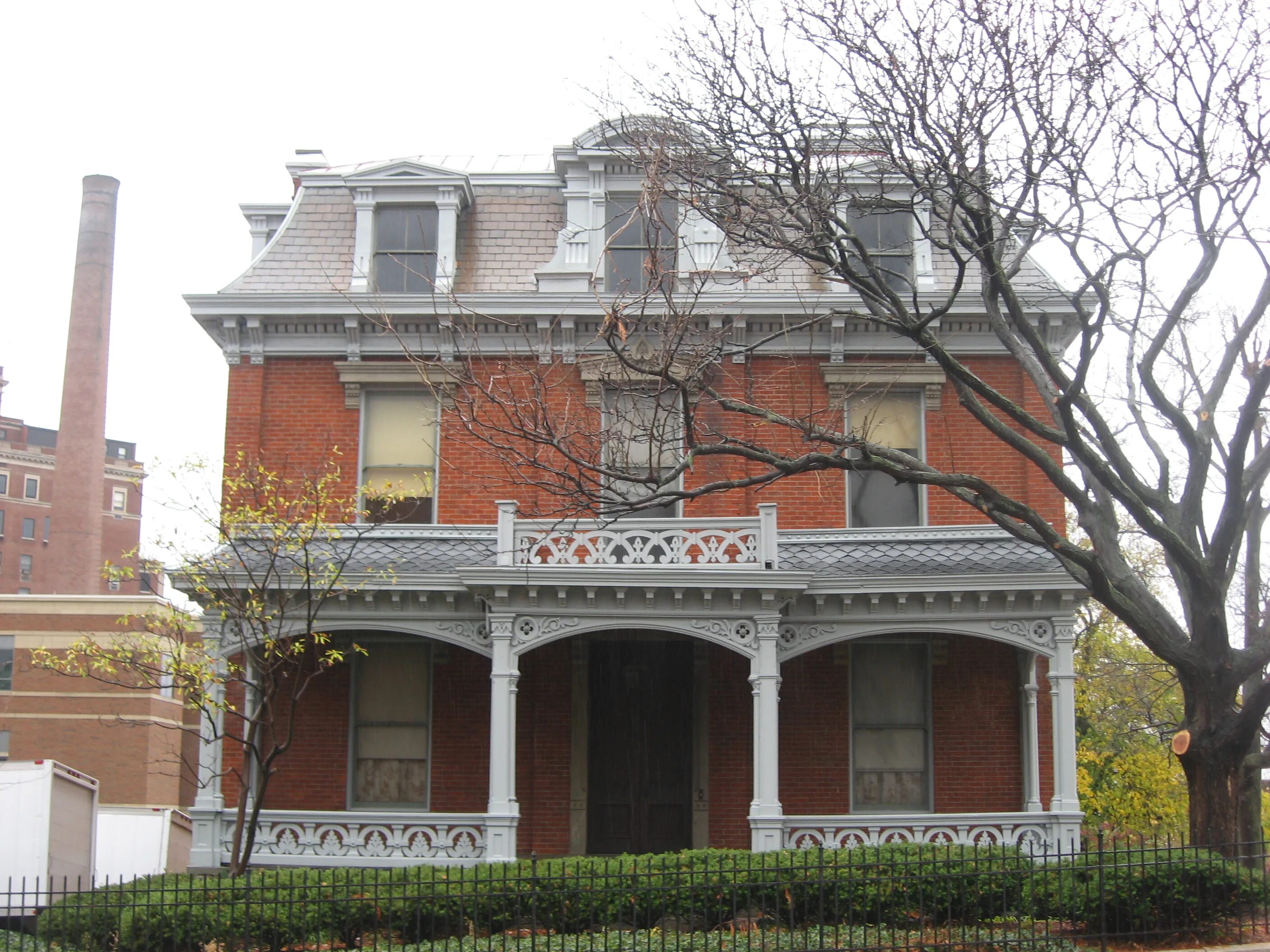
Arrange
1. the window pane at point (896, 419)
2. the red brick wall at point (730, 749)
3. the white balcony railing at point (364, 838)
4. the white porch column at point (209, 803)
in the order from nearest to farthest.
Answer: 1. the white balcony railing at point (364, 838)
2. the white porch column at point (209, 803)
3. the red brick wall at point (730, 749)
4. the window pane at point (896, 419)

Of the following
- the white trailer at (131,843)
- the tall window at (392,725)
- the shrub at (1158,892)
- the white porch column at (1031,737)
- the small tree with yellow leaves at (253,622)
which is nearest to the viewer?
the shrub at (1158,892)

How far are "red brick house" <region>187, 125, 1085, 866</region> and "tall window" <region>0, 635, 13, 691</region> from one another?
3200 centimetres

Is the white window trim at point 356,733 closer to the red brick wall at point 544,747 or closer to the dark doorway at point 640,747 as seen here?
the red brick wall at point 544,747

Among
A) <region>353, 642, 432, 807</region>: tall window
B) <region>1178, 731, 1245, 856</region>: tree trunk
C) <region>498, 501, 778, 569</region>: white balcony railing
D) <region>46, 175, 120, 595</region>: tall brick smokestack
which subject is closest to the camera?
<region>1178, 731, 1245, 856</region>: tree trunk

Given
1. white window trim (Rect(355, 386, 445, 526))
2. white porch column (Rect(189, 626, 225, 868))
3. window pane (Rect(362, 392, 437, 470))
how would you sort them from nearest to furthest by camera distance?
1. white porch column (Rect(189, 626, 225, 868))
2. white window trim (Rect(355, 386, 445, 526))
3. window pane (Rect(362, 392, 437, 470))

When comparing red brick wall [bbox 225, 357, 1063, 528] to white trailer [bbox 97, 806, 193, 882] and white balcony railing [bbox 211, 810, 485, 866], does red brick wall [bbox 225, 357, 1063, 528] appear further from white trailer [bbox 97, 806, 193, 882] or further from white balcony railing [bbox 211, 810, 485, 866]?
white trailer [bbox 97, 806, 193, 882]

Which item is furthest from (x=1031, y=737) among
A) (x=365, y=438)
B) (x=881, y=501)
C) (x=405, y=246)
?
(x=405, y=246)

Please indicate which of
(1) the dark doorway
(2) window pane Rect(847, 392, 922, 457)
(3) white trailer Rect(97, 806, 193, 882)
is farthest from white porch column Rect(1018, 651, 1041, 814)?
(3) white trailer Rect(97, 806, 193, 882)

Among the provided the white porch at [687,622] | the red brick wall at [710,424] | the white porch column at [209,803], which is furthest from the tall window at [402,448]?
the white porch column at [209,803]

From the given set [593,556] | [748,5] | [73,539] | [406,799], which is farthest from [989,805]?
[73,539]

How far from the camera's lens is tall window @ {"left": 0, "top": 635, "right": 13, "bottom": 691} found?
4775 cm

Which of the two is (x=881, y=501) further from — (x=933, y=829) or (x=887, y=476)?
(x=933, y=829)

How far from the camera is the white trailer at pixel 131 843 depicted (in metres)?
24.0

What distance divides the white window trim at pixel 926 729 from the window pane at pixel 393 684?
5721 millimetres
